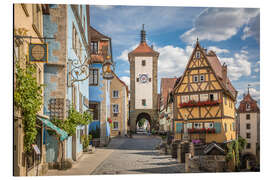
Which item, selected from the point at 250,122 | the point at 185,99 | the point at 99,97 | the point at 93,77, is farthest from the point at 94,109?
the point at 250,122

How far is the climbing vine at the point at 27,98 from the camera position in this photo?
5.40m

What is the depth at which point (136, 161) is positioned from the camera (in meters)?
8.30

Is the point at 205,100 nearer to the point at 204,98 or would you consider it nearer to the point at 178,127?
the point at 204,98

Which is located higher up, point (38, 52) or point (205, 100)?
point (38, 52)

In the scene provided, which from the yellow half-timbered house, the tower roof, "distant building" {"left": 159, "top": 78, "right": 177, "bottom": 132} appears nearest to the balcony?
the yellow half-timbered house

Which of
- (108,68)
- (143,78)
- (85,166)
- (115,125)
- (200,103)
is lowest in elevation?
(85,166)

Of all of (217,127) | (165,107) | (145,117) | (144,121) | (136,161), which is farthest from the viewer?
(145,117)

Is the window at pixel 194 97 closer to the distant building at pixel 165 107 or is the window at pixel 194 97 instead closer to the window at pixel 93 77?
the distant building at pixel 165 107

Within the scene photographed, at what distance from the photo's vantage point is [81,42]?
10789 millimetres

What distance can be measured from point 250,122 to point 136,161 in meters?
3.05

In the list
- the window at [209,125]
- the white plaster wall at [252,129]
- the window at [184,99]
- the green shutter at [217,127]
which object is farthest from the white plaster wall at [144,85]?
the white plaster wall at [252,129]

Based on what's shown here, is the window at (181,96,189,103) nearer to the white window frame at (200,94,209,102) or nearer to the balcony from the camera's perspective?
the balcony

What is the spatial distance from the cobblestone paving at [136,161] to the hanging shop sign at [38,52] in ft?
9.78

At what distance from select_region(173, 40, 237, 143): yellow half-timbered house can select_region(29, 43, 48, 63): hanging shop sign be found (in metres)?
3.72
